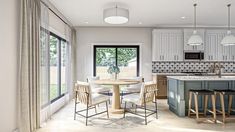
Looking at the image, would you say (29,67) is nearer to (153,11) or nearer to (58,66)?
(58,66)

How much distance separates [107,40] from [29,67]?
14.8 feet

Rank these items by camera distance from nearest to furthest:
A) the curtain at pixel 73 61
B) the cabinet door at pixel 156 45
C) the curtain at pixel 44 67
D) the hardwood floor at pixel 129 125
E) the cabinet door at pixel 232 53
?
the hardwood floor at pixel 129 125
the curtain at pixel 44 67
the curtain at pixel 73 61
the cabinet door at pixel 156 45
the cabinet door at pixel 232 53

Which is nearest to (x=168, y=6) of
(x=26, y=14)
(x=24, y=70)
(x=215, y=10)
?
(x=215, y=10)

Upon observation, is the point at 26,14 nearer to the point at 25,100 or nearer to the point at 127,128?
the point at 25,100

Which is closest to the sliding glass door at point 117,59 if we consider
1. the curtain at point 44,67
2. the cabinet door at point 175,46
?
the cabinet door at point 175,46

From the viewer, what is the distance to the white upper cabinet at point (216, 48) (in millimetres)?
7609

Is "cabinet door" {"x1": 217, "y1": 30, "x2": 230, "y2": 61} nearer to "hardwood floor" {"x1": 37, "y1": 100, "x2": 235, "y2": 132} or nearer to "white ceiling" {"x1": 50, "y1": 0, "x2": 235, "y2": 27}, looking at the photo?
"white ceiling" {"x1": 50, "y1": 0, "x2": 235, "y2": 27}

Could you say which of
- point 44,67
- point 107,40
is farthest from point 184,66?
point 44,67

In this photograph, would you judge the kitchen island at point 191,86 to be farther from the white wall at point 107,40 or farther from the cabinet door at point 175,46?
the white wall at point 107,40

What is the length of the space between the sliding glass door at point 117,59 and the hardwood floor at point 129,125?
3.04 meters

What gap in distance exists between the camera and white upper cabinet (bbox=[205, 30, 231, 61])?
7.61 meters

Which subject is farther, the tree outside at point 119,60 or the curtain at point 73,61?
the tree outside at point 119,60
